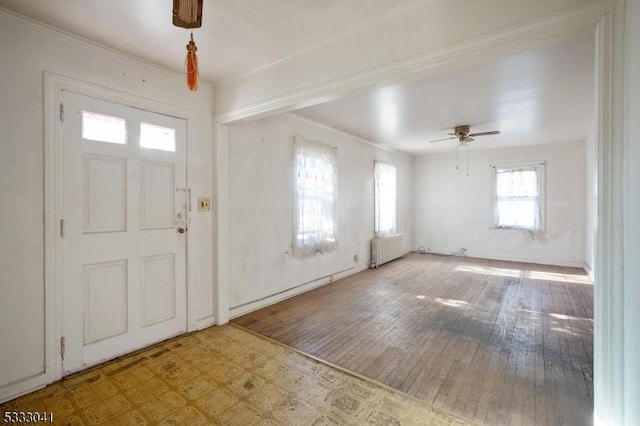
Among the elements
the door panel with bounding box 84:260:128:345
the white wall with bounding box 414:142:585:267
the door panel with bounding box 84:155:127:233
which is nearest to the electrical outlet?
the door panel with bounding box 84:155:127:233

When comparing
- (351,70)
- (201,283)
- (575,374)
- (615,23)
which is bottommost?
(575,374)

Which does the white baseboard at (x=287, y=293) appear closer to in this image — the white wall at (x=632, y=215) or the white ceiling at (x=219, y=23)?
the white ceiling at (x=219, y=23)

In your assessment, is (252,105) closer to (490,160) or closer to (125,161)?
(125,161)

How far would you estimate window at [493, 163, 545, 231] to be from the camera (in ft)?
21.4

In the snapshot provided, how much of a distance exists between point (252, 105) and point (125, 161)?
49.4 inches

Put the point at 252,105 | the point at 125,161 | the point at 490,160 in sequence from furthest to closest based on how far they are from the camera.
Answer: the point at 490,160 → the point at 252,105 → the point at 125,161

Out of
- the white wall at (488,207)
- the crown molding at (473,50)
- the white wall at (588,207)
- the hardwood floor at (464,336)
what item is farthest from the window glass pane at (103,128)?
the white wall at (588,207)

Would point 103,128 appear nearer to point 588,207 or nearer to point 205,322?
point 205,322

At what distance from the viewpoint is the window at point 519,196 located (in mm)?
6531

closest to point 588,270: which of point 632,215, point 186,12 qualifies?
point 632,215

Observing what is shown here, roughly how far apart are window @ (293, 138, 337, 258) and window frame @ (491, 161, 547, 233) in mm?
4320

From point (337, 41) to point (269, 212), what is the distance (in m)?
2.33

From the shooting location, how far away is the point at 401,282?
5066 millimetres

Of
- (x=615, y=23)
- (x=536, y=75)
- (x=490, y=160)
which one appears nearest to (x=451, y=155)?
(x=490, y=160)
